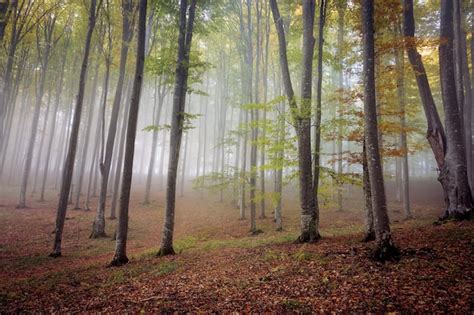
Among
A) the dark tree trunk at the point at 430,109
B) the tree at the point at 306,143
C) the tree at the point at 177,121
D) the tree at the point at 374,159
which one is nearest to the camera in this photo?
the tree at the point at 374,159

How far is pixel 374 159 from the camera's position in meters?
6.14

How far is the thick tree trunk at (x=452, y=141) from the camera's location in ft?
28.6

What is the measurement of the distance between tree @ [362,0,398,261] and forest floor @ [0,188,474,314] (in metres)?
0.46

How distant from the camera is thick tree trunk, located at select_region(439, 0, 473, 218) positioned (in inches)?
344

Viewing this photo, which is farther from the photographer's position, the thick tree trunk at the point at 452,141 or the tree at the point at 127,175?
the thick tree trunk at the point at 452,141

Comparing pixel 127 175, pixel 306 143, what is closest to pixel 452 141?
pixel 306 143

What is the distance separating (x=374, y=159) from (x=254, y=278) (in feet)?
13.6

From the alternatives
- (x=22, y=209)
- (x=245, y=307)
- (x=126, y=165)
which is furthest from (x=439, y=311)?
(x=22, y=209)

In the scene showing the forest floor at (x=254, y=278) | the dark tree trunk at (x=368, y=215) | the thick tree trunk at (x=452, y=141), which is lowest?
the forest floor at (x=254, y=278)

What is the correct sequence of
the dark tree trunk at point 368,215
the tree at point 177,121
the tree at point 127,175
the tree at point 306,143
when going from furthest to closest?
the tree at point 177,121, the tree at point 306,143, the tree at point 127,175, the dark tree trunk at point 368,215

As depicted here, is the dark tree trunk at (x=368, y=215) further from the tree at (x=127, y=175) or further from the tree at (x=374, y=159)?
the tree at (x=127, y=175)

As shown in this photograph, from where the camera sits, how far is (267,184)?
2778 cm

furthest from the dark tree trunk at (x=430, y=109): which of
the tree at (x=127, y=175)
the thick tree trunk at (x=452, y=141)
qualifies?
the tree at (x=127, y=175)

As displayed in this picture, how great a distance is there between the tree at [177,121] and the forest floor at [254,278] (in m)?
0.92
